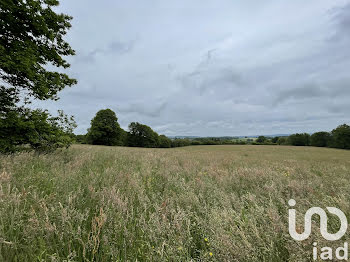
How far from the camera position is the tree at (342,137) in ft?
170

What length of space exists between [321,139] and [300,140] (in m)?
7.01

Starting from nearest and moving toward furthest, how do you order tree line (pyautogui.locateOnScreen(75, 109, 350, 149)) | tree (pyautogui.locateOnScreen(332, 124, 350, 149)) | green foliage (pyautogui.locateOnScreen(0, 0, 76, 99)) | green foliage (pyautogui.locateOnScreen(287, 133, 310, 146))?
1. green foliage (pyautogui.locateOnScreen(0, 0, 76, 99))
2. tree line (pyautogui.locateOnScreen(75, 109, 350, 149))
3. tree (pyautogui.locateOnScreen(332, 124, 350, 149))
4. green foliage (pyautogui.locateOnScreen(287, 133, 310, 146))

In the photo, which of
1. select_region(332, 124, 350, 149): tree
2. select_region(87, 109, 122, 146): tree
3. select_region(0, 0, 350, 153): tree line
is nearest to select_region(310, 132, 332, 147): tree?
select_region(332, 124, 350, 149): tree

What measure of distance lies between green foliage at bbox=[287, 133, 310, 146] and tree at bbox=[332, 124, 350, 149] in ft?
34.1

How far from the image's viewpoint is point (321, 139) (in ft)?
200

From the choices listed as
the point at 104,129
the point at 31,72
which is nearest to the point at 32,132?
the point at 31,72

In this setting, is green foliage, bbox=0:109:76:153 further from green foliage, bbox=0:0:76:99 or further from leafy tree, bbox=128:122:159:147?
leafy tree, bbox=128:122:159:147

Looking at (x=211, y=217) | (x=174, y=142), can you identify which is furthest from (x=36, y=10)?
(x=174, y=142)

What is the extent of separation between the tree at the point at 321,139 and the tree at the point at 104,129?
82.8 meters

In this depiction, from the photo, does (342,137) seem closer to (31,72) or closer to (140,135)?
(140,135)

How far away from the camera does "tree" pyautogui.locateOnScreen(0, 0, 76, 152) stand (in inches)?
220

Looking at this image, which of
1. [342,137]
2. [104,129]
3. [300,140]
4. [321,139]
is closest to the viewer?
[104,129]

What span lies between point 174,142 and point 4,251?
68.9 m

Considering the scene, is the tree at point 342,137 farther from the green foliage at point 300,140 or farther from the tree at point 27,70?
the tree at point 27,70
